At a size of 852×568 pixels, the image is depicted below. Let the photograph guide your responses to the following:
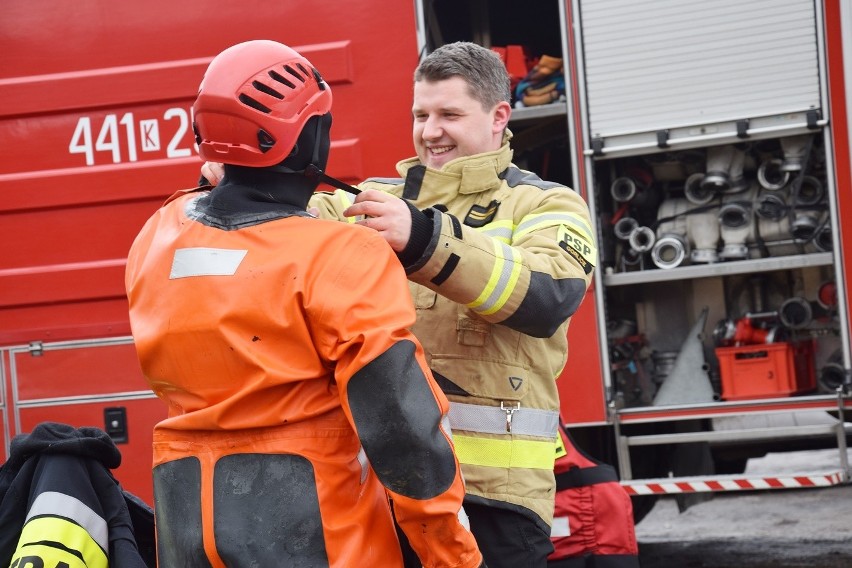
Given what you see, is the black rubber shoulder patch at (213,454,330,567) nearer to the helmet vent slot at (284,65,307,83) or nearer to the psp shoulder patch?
the helmet vent slot at (284,65,307,83)

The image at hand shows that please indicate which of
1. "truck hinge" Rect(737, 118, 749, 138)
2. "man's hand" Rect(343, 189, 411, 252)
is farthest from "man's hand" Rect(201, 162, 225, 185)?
"truck hinge" Rect(737, 118, 749, 138)

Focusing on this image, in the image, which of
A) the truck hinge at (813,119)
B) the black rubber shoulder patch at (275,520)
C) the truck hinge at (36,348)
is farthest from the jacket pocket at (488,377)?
the truck hinge at (36,348)

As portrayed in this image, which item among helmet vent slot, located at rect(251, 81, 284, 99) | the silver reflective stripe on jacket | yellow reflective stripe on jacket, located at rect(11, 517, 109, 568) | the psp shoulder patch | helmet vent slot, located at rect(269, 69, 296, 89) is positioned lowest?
yellow reflective stripe on jacket, located at rect(11, 517, 109, 568)

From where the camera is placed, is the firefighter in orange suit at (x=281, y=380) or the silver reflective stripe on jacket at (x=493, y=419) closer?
the firefighter in orange suit at (x=281, y=380)

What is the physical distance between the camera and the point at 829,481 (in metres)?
4.84

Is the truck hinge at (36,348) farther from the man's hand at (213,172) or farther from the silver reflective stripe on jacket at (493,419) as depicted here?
the silver reflective stripe on jacket at (493,419)

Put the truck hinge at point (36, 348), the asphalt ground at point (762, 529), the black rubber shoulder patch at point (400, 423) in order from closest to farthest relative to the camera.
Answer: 1. the black rubber shoulder patch at point (400, 423)
2. the truck hinge at point (36, 348)
3. the asphalt ground at point (762, 529)

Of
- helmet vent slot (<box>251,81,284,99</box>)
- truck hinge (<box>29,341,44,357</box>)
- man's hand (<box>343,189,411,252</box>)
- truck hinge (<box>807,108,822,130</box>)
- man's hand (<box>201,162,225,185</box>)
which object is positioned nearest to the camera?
helmet vent slot (<box>251,81,284,99</box>)

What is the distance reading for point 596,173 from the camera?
17.1 feet

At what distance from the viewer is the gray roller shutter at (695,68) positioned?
15.8 feet

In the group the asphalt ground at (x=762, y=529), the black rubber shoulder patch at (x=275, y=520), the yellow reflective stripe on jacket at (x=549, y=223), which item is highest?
the yellow reflective stripe on jacket at (x=549, y=223)

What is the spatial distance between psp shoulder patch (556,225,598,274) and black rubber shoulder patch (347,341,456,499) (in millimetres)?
615

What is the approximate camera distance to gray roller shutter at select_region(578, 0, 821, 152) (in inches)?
189

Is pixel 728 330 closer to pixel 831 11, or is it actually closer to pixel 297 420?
pixel 831 11
